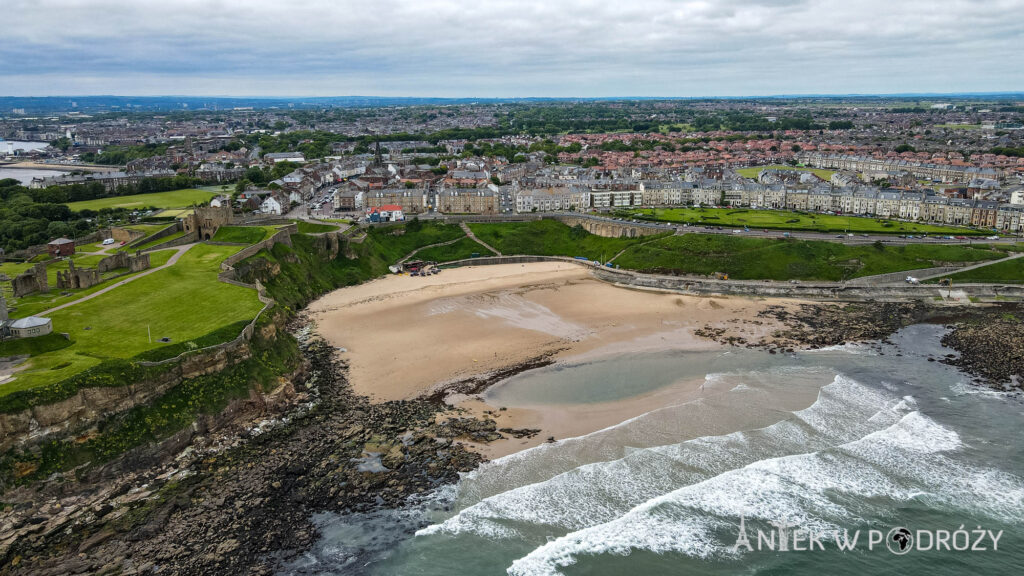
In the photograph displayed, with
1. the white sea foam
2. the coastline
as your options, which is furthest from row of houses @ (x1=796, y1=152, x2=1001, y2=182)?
the white sea foam

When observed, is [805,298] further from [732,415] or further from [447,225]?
[447,225]

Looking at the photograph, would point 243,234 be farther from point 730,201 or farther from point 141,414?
point 730,201

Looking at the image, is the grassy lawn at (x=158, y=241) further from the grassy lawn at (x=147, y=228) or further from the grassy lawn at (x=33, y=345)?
the grassy lawn at (x=33, y=345)

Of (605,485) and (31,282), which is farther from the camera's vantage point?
(31,282)

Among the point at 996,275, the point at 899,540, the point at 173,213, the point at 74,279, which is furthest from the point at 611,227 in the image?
the point at 899,540

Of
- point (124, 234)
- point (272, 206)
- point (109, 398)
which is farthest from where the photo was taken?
point (272, 206)

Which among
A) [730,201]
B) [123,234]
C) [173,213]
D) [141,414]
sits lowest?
[141,414]
